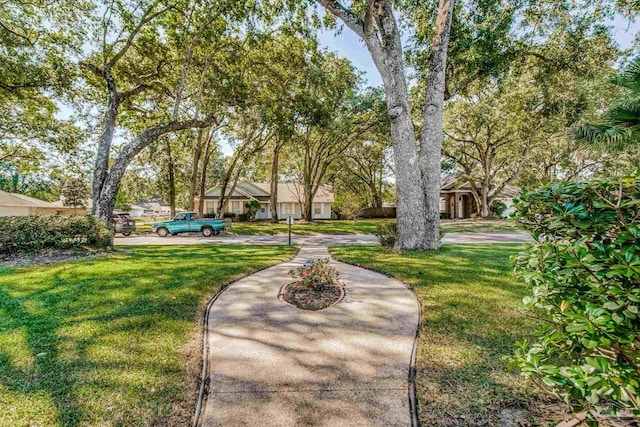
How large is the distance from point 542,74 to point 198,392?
1529cm

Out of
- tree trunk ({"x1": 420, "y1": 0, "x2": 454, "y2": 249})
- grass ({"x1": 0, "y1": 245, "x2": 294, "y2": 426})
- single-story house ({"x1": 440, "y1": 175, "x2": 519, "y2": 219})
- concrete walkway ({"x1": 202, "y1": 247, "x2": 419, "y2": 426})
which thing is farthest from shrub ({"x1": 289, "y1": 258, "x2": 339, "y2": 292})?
single-story house ({"x1": 440, "y1": 175, "x2": 519, "y2": 219})

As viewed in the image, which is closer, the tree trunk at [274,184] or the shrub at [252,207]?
the tree trunk at [274,184]

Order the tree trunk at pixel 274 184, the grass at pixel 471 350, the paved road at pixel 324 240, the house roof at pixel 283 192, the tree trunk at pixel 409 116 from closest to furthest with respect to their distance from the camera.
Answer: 1. the grass at pixel 471 350
2. the tree trunk at pixel 409 116
3. the paved road at pixel 324 240
4. the tree trunk at pixel 274 184
5. the house roof at pixel 283 192

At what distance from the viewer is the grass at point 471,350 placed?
7.56 feet

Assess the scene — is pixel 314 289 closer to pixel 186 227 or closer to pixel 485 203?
pixel 186 227

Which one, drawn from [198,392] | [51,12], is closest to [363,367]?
[198,392]

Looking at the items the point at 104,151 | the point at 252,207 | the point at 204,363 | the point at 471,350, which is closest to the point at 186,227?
the point at 104,151

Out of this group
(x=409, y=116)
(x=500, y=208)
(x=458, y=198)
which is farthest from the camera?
(x=458, y=198)

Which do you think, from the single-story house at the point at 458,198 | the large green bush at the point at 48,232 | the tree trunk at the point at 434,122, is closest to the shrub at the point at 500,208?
the tree trunk at the point at 434,122

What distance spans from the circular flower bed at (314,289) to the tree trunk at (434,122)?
15.0ft

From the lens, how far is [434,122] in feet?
28.9

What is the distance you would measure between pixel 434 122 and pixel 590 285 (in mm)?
8143

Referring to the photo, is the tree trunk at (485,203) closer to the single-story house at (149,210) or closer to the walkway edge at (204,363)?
the walkway edge at (204,363)

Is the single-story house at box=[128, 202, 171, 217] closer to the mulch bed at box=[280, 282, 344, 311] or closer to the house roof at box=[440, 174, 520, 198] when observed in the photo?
the house roof at box=[440, 174, 520, 198]
